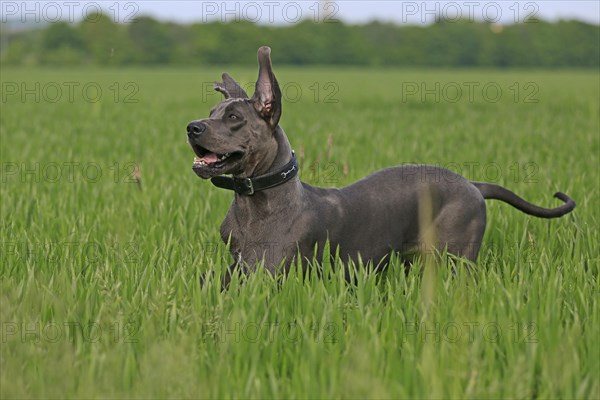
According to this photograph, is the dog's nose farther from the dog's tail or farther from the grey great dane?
the dog's tail

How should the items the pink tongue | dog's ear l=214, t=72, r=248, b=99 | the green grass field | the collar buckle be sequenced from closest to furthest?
1. the green grass field
2. the pink tongue
3. the collar buckle
4. dog's ear l=214, t=72, r=248, b=99

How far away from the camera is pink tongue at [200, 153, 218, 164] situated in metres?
3.56

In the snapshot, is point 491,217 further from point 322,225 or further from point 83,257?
point 83,257

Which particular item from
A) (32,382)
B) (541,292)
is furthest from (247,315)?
(541,292)

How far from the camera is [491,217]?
5426 mm

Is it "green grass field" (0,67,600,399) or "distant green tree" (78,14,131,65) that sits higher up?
"distant green tree" (78,14,131,65)

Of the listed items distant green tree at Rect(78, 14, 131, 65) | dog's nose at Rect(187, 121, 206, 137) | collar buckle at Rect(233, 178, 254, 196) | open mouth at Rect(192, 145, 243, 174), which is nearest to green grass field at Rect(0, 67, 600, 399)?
collar buckle at Rect(233, 178, 254, 196)

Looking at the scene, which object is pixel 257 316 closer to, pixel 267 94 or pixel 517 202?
pixel 267 94

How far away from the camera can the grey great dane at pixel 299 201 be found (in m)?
3.61

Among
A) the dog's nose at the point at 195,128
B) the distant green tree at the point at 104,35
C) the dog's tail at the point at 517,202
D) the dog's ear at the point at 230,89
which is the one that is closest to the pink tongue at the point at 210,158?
the dog's nose at the point at 195,128

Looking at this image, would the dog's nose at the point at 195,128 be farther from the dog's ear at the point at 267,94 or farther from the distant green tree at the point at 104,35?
the distant green tree at the point at 104,35

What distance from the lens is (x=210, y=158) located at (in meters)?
3.58

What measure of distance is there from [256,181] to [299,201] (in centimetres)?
30

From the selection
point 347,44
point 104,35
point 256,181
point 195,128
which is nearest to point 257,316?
point 256,181
